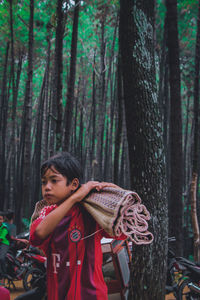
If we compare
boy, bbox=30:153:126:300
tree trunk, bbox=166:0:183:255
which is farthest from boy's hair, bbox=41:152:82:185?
tree trunk, bbox=166:0:183:255

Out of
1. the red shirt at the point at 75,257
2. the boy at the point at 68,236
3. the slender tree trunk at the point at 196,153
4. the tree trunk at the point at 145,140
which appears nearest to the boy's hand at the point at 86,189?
the boy at the point at 68,236

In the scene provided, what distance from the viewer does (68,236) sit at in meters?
1.37

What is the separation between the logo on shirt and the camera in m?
1.36

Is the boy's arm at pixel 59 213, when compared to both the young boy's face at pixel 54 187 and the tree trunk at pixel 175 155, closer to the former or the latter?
the young boy's face at pixel 54 187

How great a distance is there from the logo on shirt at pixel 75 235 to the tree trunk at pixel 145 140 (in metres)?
1.37

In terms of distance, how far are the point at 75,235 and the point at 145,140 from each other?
4.92 ft

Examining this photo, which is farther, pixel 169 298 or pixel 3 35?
pixel 3 35

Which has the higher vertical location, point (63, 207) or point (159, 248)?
point (63, 207)

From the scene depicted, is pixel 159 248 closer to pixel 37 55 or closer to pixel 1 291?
pixel 1 291

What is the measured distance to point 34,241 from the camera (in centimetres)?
138

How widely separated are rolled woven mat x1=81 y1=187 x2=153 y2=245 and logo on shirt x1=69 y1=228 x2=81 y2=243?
115 millimetres

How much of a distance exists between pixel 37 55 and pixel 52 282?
36.6ft

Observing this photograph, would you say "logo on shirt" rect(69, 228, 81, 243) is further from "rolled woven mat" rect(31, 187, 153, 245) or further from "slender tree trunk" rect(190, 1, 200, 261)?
"slender tree trunk" rect(190, 1, 200, 261)

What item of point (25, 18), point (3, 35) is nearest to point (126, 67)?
point (25, 18)
